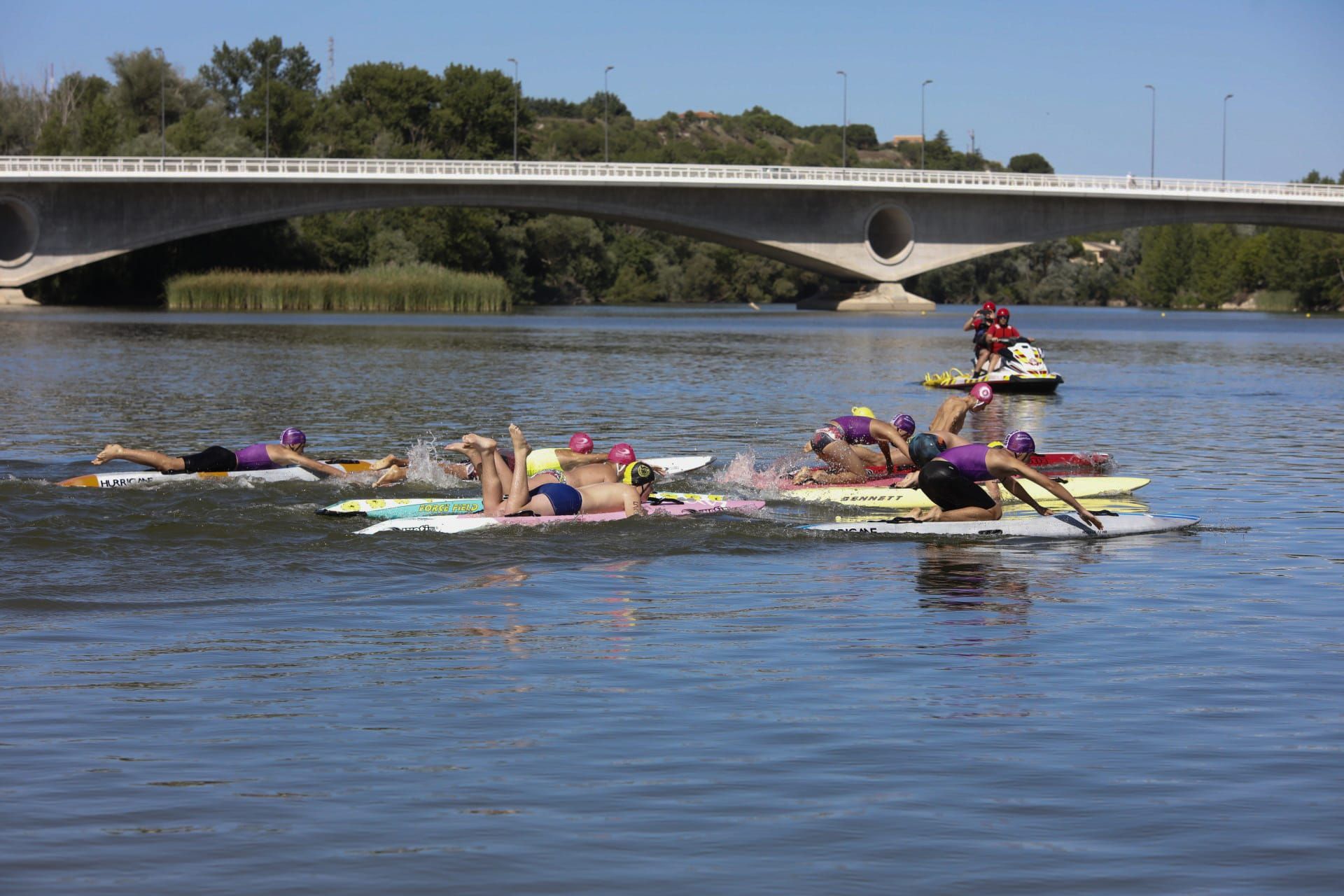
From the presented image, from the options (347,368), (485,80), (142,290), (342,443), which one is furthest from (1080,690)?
(485,80)

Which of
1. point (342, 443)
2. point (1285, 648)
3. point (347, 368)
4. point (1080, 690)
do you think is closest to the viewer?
point (1080, 690)

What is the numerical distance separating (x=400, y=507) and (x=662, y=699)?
22.1ft

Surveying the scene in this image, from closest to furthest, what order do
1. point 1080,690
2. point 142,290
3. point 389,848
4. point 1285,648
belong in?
point 389,848 < point 1080,690 < point 1285,648 < point 142,290

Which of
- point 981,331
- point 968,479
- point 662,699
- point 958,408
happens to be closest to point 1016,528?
point 968,479

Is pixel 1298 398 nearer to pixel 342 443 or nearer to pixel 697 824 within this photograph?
pixel 342 443

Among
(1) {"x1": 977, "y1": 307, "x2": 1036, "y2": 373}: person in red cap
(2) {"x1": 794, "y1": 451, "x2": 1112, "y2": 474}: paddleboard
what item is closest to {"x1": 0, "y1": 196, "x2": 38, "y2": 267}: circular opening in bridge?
Answer: (1) {"x1": 977, "y1": 307, "x2": 1036, "y2": 373}: person in red cap

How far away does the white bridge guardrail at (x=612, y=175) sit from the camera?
73000mm

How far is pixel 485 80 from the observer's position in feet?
370

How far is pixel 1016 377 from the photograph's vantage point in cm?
3362

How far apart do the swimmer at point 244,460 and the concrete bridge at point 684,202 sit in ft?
192

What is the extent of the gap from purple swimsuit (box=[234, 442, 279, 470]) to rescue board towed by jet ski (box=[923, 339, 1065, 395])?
18.5 meters

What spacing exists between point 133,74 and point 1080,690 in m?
109

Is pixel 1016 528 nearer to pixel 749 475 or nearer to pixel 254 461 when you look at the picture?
pixel 749 475

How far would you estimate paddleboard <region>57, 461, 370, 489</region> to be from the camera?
56.0ft
